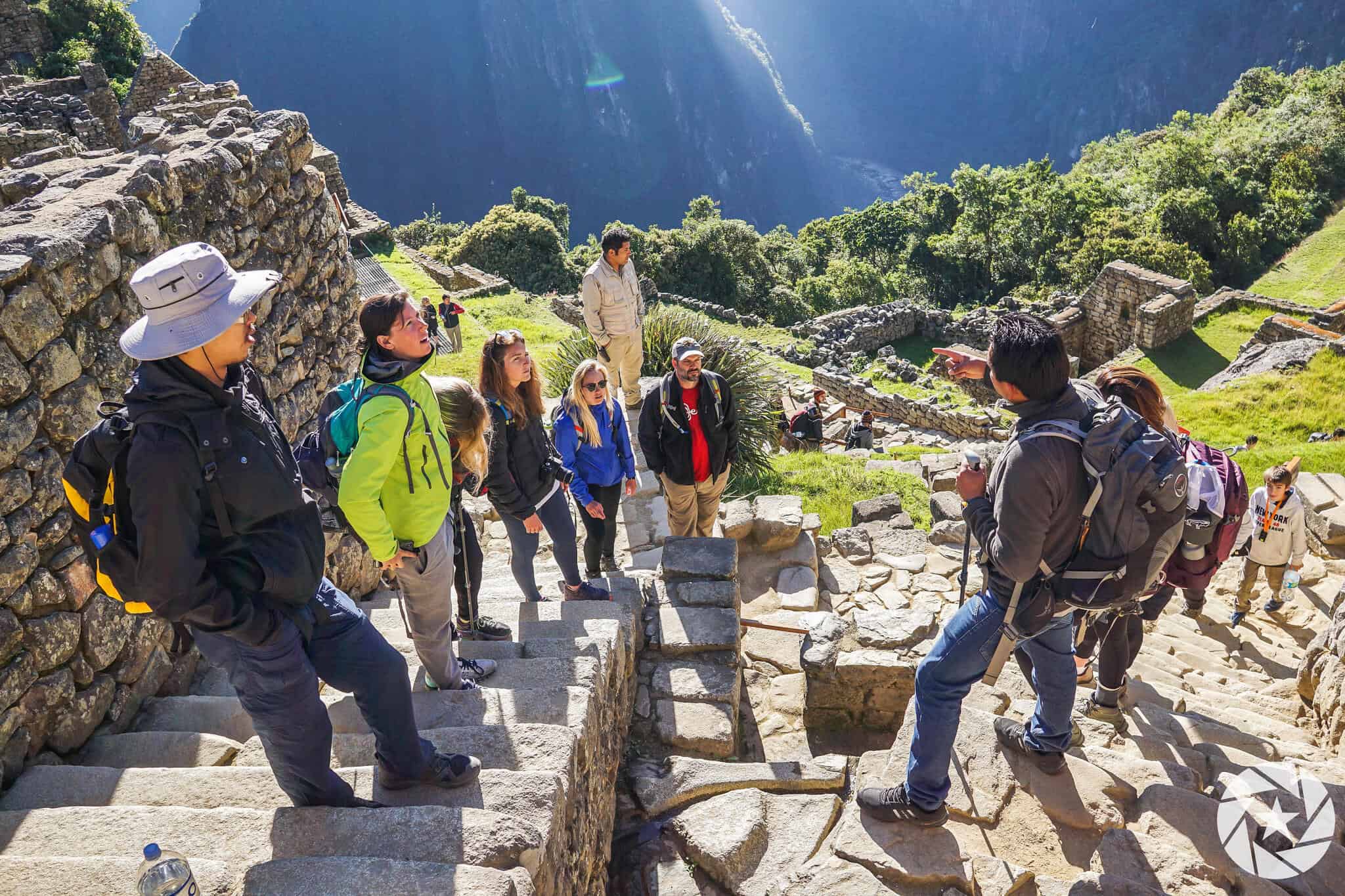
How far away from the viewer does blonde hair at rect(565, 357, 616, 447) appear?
484cm

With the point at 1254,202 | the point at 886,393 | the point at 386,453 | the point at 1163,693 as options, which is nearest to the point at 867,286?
the point at 1254,202

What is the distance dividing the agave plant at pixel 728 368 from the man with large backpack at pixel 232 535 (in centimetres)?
580

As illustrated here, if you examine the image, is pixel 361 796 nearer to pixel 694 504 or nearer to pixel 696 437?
pixel 696 437

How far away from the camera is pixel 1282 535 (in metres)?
5.86

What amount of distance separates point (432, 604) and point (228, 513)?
1186 mm

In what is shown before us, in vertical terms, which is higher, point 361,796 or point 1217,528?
point 1217,528

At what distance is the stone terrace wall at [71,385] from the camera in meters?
2.99

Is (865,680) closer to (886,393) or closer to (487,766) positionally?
(487,766)

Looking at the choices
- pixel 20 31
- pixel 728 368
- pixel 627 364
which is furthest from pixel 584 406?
pixel 20 31

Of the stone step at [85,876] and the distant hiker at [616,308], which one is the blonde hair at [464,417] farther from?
the distant hiker at [616,308]

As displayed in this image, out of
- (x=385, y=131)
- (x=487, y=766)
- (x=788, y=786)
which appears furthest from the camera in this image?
(x=385, y=131)

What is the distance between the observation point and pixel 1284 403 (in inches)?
492

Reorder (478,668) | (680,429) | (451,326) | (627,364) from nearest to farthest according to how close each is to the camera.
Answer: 1. (478,668)
2. (680,429)
3. (627,364)
4. (451,326)

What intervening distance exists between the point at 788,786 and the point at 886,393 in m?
16.5
